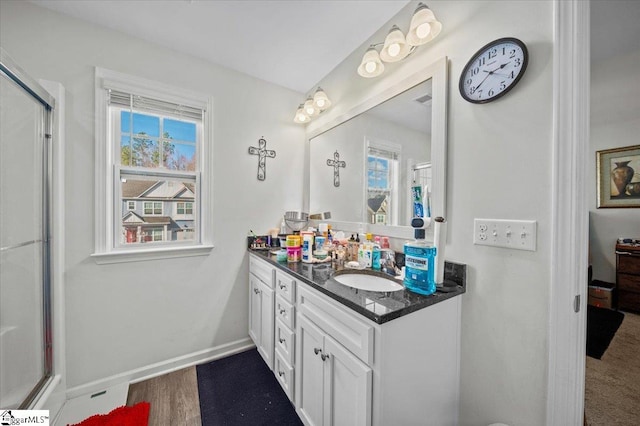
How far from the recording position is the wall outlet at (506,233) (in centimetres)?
90

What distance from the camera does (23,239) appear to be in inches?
51.1

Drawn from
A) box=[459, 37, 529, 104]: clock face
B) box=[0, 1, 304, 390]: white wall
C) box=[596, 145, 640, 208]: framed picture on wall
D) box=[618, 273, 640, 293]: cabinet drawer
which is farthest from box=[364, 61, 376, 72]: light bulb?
box=[618, 273, 640, 293]: cabinet drawer

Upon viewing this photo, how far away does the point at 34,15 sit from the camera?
55.5 inches

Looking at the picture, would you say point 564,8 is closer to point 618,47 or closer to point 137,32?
point 137,32

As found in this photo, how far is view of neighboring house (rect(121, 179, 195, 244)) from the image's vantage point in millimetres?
1726

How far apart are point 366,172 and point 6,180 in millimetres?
2053

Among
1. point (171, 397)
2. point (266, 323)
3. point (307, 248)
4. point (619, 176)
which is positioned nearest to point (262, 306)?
point (266, 323)

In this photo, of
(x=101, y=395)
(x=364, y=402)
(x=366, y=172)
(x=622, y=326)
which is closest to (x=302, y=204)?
(x=366, y=172)

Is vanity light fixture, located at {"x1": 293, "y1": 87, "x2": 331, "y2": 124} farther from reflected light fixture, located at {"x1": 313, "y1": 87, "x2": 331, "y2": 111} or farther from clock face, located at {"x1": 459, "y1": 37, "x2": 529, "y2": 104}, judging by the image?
clock face, located at {"x1": 459, "y1": 37, "x2": 529, "y2": 104}

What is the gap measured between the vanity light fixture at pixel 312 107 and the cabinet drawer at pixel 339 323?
155 centimetres

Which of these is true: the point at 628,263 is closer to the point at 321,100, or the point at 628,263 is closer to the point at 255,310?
the point at 321,100

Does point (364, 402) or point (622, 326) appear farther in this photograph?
point (622, 326)

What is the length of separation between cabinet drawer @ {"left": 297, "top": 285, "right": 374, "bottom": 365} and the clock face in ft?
3.64

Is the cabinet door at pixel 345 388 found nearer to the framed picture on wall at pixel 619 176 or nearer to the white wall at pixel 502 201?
the white wall at pixel 502 201
